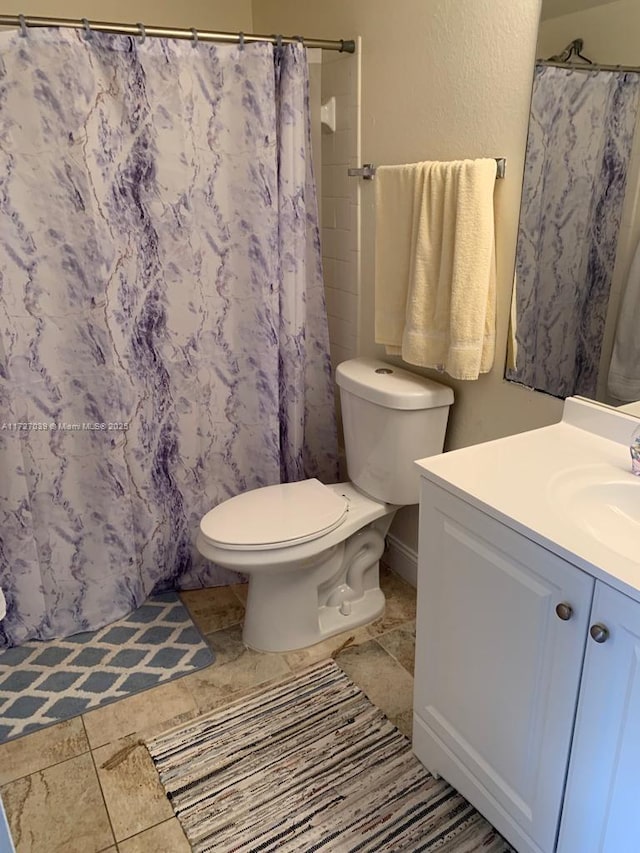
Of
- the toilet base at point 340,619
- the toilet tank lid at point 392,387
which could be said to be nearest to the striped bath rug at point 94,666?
the toilet base at point 340,619

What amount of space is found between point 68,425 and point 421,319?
109 centimetres

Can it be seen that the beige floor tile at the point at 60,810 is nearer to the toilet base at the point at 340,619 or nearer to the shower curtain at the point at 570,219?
the toilet base at the point at 340,619

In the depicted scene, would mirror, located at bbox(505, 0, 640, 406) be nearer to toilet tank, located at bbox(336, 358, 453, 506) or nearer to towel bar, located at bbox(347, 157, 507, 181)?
toilet tank, located at bbox(336, 358, 453, 506)

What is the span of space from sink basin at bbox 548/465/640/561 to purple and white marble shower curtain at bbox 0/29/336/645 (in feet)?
3.73

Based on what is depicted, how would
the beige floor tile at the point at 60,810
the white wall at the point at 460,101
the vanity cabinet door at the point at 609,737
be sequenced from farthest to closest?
1. the white wall at the point at 460,101
2. the beige floor tile at the point at 60,810
3. the vanity cabinet door at the point at 609,737

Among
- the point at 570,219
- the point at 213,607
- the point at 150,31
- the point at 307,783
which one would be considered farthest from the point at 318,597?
the point at 150,31

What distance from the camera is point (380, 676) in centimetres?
195

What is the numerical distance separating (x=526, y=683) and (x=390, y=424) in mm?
892

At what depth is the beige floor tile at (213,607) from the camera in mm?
2191

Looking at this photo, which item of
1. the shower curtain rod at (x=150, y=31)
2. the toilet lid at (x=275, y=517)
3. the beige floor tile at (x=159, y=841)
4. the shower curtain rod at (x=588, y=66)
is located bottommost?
the beige floor tile at (x=159, y=841)

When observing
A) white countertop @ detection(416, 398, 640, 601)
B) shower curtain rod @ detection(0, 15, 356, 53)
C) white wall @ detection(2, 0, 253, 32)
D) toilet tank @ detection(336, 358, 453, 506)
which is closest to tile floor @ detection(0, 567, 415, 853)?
toilet tank @ detection(336, 358, 453, 506)

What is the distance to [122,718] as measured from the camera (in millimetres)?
1815

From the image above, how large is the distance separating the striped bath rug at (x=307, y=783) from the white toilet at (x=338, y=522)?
243mm

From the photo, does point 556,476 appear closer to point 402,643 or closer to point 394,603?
point 402,643
